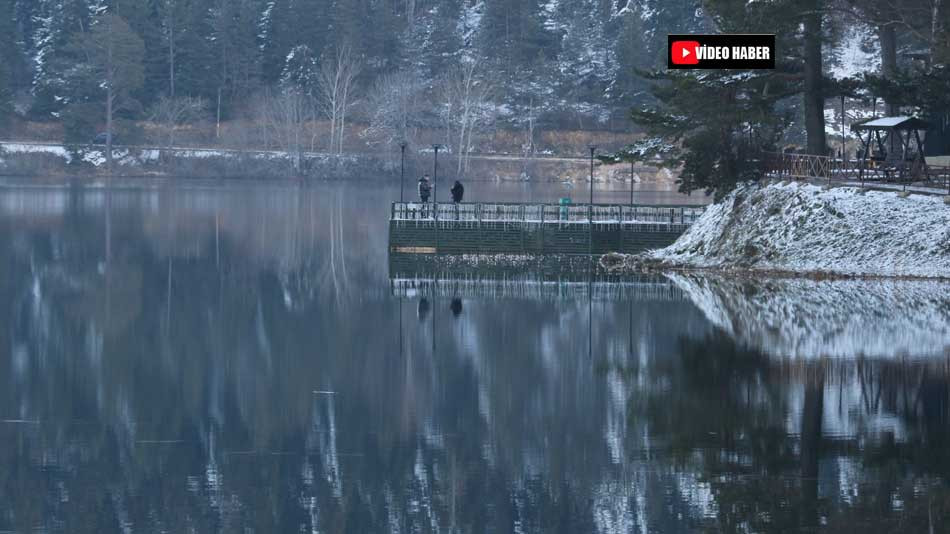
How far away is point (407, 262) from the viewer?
1725 inches

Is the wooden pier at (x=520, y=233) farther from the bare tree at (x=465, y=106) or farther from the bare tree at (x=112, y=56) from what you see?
the bare tree at (x=112, y=56)

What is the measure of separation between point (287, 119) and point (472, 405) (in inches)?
3430

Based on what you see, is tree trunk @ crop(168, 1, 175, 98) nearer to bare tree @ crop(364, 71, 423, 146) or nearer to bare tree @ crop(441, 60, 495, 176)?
bare tree @ crop(364, 71, 423, 146)

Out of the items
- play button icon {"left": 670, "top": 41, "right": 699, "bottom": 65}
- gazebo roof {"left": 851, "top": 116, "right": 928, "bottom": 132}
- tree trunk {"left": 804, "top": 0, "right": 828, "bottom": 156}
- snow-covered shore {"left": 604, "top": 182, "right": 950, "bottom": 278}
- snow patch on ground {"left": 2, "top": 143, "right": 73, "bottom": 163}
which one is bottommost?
snow-covered shore {"left": 604, "top": 182, "right": 950, "bottom": 278}

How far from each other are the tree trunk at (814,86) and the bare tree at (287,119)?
215 feet

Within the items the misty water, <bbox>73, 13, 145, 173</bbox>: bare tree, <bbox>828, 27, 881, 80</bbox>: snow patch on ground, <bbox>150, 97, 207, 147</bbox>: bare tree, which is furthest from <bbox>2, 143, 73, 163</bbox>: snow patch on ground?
the misty water

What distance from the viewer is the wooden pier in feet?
151

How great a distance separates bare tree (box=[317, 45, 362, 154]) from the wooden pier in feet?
195

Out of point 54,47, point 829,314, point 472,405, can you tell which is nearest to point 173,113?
point 54,47

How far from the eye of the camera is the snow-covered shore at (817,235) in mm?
36844

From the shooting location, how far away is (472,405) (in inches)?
807

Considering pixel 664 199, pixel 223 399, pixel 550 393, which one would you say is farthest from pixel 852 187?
pixel 664 199

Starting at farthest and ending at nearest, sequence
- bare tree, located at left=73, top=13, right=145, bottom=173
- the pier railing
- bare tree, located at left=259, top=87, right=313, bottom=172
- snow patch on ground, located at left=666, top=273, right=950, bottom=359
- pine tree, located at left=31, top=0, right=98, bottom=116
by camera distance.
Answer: pine tree, located at left=31, top=0, right=98, bottom=116, bare tree, located at left=73, top=13, right=145, bottom=173, bare tree, located at left=259, top=87, right=313, bottom=172, the pier railing, snow patch on ground, located at left=666, top=273, right=950, bottom=359

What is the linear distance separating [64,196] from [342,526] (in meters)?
65.7
